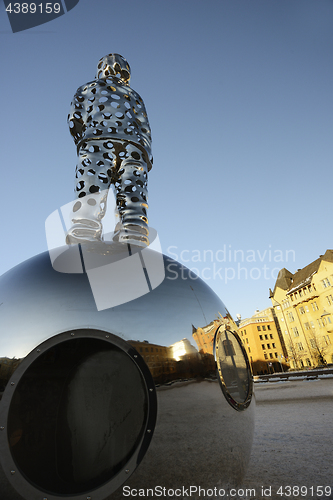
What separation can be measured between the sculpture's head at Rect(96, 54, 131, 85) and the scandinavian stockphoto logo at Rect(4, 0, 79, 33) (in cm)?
100

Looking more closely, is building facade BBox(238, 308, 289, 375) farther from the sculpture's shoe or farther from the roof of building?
the sculpture's shoe

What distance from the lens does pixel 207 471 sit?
1811mm

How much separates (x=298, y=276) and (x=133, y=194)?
63934 mm

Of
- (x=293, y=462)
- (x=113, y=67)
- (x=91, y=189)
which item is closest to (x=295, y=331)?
(x=293, y=462)

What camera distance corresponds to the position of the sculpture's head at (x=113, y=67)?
4.71 metres

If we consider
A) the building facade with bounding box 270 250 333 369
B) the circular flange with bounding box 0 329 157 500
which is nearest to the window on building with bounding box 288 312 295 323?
the building facade with bounding box 270 250 333 369

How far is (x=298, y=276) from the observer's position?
198 feet

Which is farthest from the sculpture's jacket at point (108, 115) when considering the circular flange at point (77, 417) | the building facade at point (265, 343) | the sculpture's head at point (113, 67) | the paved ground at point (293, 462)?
the building facade at point (265, 343)

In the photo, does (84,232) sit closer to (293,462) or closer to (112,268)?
(112,268)

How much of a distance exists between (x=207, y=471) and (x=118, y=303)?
122cm

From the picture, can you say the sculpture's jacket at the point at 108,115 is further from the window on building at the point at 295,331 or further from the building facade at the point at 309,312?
the window on building at the point at 295,331

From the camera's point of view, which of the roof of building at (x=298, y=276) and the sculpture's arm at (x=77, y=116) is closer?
the sculpture's arm at (x=77, y=116)

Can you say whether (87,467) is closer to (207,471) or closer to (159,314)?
(207,471)

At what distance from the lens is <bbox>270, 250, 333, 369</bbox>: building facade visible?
47281 millimetres
